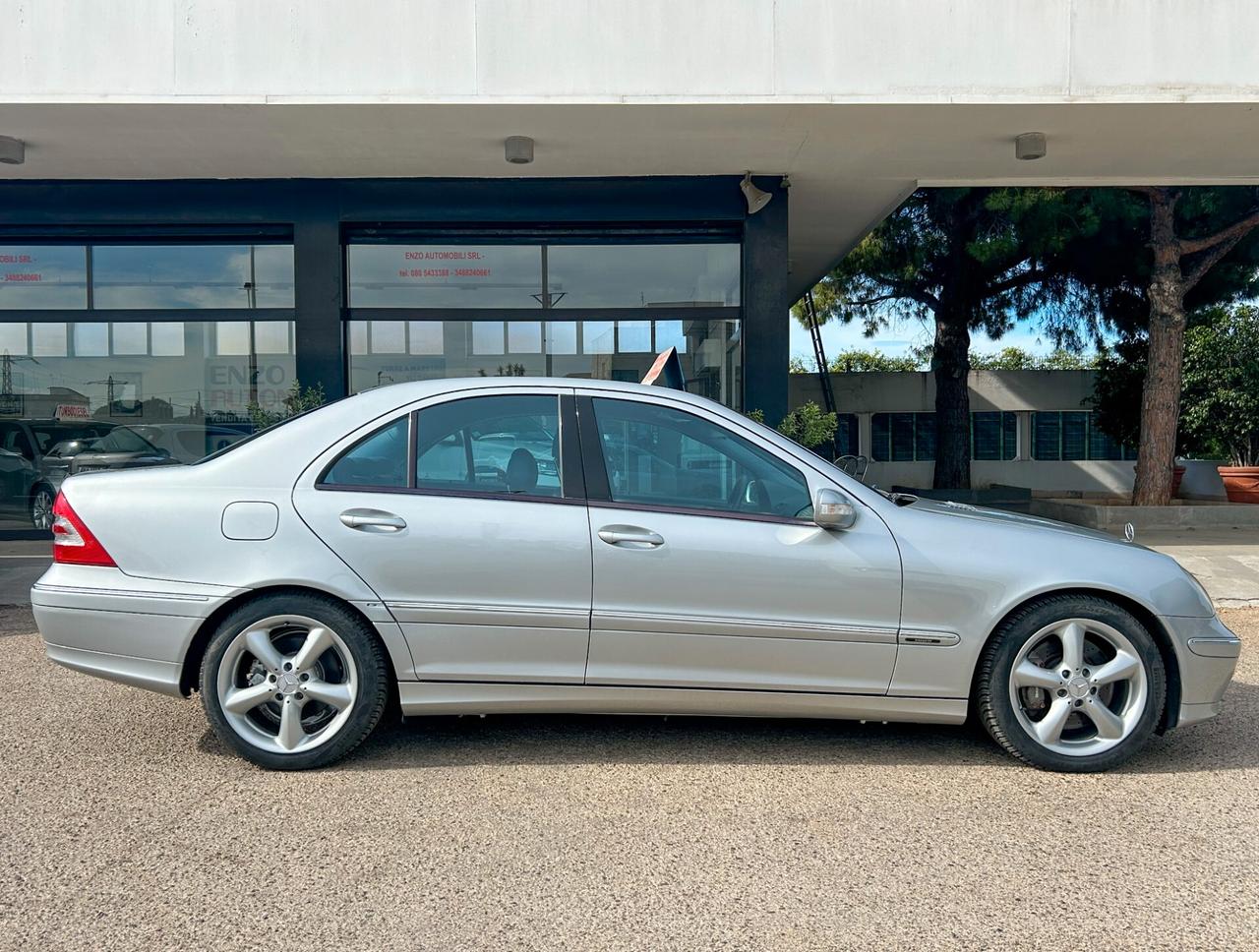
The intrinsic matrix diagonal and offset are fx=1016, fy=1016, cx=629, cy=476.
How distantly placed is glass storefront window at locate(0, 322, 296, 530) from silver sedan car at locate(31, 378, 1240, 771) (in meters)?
7.16

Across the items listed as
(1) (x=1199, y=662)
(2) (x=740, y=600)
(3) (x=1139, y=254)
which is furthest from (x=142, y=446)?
(3) (x=1139, y=254)

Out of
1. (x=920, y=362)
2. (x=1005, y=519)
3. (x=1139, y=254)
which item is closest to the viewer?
(x=1005, y=519)

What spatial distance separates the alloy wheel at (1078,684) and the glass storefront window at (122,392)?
8758 millimetres

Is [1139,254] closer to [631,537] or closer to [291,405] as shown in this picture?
[291,405]

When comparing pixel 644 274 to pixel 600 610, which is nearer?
pixel 600 610

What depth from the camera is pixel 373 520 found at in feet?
13.0

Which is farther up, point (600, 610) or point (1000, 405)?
point (1000, 405)

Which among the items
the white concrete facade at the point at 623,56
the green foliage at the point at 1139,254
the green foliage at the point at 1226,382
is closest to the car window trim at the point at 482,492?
the white concrete facade at the point at 623,56

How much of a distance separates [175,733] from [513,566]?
1.81 metres

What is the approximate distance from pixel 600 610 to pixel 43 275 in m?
9.76

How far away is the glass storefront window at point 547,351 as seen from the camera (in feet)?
35.6

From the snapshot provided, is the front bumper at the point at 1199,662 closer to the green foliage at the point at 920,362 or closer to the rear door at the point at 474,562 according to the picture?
the rear door at the point at 474,562

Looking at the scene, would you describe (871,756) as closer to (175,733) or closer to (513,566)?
(513,566)

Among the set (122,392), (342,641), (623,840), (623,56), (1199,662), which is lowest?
(623,840)
